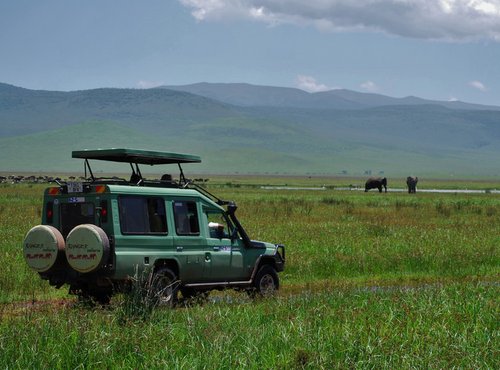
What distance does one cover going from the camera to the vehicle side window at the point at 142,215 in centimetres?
1420

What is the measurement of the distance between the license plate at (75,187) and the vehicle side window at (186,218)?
1.75m

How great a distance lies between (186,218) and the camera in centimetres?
1552

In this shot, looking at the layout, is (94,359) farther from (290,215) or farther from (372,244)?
(290,215)

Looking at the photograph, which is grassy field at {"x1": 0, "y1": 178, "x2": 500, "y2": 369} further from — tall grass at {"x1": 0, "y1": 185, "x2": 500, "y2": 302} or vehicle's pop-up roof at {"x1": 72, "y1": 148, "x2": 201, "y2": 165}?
vehicle's pop-up roof at {"x1": 72, "y1": 148, "x2": 201, "y2": 165}

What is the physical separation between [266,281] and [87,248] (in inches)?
178

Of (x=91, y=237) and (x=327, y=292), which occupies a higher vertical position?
(x=91, y=237)

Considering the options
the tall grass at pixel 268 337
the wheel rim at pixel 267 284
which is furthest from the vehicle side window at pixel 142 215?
the wheel rim at pixel 267 284

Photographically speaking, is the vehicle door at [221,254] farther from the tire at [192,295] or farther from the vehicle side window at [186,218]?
the tire at [192,295]

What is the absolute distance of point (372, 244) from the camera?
2522cm

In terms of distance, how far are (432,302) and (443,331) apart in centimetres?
247

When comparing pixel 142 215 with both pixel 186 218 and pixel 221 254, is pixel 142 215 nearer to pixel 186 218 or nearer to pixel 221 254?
pixel 186 218

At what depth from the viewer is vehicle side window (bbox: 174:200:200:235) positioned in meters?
15.3

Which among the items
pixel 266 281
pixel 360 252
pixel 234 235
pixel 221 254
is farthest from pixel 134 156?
pixel 360 252

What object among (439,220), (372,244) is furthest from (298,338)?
(439,220)
